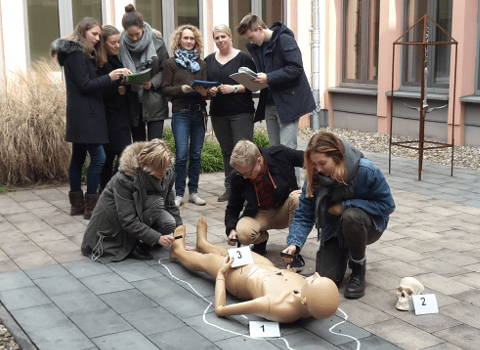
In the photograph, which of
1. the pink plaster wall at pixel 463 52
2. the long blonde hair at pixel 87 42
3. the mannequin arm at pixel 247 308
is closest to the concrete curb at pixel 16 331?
the mannequin arm at pixel 247 308

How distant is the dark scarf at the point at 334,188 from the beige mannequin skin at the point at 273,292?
1.52 feet

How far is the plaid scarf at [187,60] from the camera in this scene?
242 inches

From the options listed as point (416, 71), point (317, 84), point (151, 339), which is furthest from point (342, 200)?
point (317, 84)

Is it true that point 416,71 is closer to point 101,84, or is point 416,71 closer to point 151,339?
point 101,84

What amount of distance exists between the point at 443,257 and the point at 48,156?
Answer: 457 centimetres

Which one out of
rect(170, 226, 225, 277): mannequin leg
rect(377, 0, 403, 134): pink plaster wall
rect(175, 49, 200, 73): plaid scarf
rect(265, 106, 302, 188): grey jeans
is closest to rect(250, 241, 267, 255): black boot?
rect(170, 226, 225, 277): mannequin leg

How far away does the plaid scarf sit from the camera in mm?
6141

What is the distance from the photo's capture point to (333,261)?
4.04 meters

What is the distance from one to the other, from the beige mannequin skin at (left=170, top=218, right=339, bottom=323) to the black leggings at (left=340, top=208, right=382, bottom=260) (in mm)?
434

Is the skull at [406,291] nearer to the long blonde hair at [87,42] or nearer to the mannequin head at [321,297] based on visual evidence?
the mannequin head at [321,297]

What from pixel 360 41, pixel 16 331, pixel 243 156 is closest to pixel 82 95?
pixel 243 156

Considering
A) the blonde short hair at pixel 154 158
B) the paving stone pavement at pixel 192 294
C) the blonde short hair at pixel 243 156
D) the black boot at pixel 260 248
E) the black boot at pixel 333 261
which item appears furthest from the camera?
the black boot at pixel 260 248

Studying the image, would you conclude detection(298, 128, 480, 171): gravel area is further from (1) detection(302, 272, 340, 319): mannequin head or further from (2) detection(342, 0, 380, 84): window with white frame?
(1) detection(302, 272, 340, 319): mannequin head

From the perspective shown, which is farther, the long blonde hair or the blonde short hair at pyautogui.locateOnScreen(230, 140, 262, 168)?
the long blonde hair
